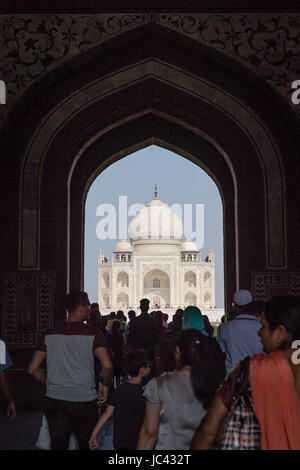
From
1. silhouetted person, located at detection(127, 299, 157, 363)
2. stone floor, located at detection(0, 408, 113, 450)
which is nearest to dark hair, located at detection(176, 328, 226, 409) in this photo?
stone floor, located at detection(0, 408, 113, 450)

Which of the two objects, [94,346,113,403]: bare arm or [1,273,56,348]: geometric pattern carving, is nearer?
[94,346,113,403]: bare arm

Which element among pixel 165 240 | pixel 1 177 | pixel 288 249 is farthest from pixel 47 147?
pixel 165 240

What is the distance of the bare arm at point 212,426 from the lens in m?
2.02

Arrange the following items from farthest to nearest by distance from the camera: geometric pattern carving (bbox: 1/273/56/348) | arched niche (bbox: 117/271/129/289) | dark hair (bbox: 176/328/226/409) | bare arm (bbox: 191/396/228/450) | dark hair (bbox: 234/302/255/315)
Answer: arched niche (bbox: 117/271/129/289) < geometric pattern carving (bbox: 1/273/56/348) < dark hair (bbox: 234/302/255/315) < dark hair (bbox: 176/328/226/409) < bare arm (bbox: 191/396/228/450)

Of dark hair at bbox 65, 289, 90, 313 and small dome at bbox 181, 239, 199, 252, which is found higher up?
small dome at bbox 181, 239, 199, 252

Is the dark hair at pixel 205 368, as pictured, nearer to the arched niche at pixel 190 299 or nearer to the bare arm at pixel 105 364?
the bare arm at pixel 105 364

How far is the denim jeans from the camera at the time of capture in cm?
313

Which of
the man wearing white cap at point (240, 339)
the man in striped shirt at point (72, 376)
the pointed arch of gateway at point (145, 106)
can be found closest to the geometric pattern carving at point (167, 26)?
the pointed arch of gateway at point (145, 106)

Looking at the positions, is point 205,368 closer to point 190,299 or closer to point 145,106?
point 145,106

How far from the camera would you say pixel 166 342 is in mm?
3318

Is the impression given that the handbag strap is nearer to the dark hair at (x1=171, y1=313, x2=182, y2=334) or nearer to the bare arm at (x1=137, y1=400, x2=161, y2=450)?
the bare arm at (x1=137, y1=400, x2=161, y2=450)
